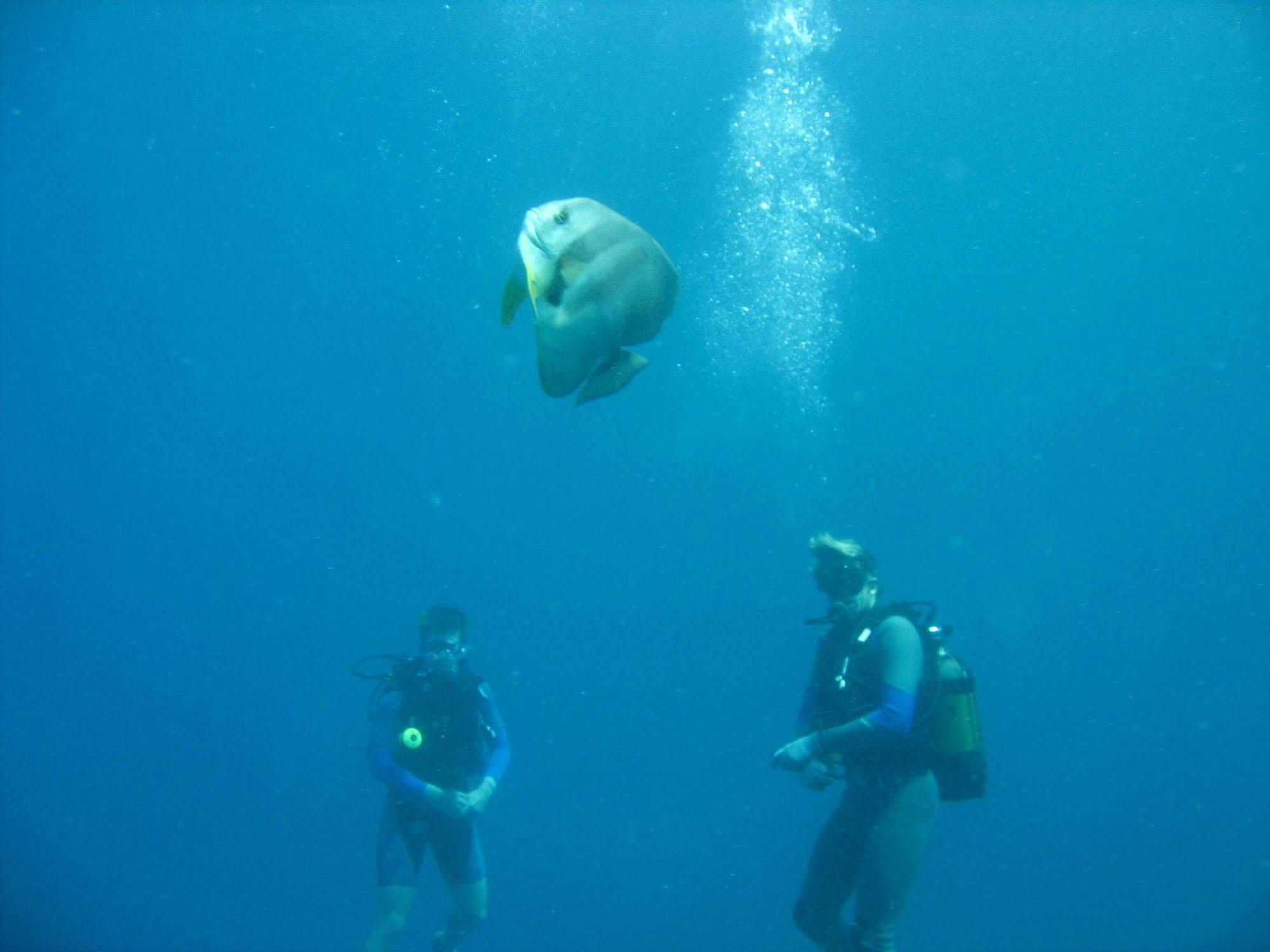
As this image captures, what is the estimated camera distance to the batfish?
46.3 inches

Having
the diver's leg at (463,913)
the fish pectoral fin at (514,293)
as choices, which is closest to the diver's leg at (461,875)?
the diver's leg at (463,913)

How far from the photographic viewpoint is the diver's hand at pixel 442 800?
191 inches

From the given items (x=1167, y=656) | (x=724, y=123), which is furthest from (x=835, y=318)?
(x=1167, y=656)

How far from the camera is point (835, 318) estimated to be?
60062 millimetres

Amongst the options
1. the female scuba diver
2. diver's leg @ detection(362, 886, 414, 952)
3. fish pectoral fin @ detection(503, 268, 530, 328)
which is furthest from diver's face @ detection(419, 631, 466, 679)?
fish pectoral fin @ detection(503, 268, 530, 328)

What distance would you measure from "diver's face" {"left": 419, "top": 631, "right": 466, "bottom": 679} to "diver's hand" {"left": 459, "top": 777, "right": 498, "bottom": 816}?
797mm

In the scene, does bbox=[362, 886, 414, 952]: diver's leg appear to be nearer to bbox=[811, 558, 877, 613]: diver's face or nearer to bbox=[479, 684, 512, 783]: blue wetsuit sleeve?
bbox=[479, 684, 512, 783]: blue wetsuit sleeve

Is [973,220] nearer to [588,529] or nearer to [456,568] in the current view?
[588,529]

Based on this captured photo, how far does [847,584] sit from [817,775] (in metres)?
1.00

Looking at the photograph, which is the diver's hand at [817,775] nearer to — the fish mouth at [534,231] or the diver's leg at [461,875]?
the diver's leg at [461,875]

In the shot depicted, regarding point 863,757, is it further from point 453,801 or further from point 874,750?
point 453,801

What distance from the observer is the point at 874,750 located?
3.63 meters

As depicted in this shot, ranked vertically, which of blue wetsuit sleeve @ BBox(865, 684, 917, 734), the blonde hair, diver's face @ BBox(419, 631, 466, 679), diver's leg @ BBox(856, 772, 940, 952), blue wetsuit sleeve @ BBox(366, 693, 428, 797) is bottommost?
diver's leg @ BBox(856, 772, 940, 952)

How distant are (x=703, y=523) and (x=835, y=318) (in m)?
21.0
